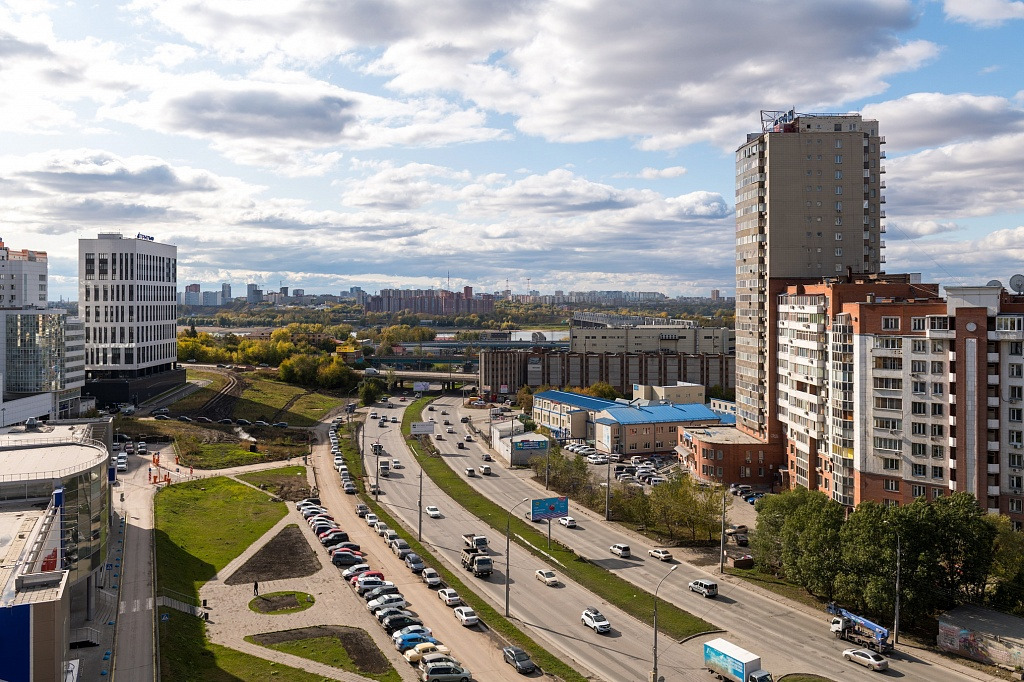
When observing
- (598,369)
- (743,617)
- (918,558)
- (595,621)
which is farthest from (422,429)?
(918,558)

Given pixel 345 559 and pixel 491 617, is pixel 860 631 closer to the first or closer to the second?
pixel 491 617

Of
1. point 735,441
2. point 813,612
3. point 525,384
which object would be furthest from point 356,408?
point 813,612

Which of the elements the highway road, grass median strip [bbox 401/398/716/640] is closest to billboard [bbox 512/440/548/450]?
grass median strip [bbox 401/398/716/640]

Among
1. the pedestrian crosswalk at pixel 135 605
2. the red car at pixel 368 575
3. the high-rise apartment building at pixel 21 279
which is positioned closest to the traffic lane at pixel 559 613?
the red car at pixel 368 575

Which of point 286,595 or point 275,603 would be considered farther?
point 286,595

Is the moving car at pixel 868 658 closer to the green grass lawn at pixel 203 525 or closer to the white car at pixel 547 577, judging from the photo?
the white car at pixel 547 577

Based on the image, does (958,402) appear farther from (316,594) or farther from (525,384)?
(525,384)
